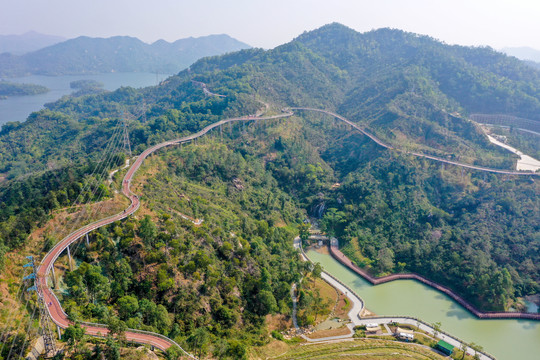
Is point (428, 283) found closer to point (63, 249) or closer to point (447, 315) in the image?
point (447, 315)


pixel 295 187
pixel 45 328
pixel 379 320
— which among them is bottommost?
pixel 379 320

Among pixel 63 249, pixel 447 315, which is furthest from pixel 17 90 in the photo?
pixel 447 315

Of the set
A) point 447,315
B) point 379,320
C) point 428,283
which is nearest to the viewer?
point 379,320

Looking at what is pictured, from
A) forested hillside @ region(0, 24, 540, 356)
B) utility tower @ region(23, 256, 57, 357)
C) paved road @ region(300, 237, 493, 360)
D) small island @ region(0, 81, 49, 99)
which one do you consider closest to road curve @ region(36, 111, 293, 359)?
utility tower @ region(23, 256, 57, 357)

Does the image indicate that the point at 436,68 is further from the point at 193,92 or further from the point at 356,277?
the point at 356,277

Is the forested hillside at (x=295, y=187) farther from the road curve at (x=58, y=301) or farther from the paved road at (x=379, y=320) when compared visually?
the paved road at (x=379, y=320)

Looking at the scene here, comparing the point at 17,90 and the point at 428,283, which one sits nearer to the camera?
the point at 428,283
